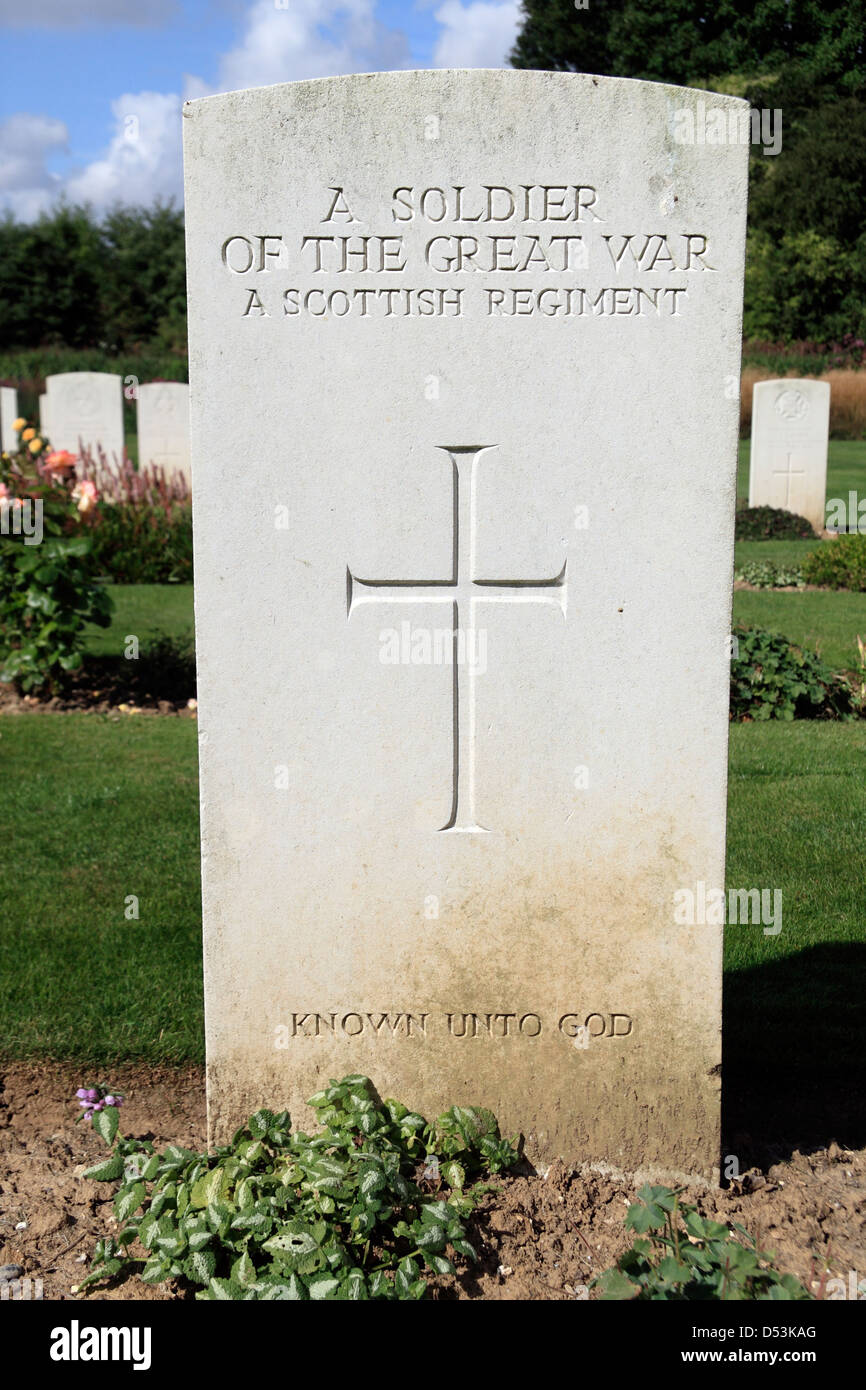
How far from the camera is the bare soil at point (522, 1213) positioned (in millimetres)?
2488

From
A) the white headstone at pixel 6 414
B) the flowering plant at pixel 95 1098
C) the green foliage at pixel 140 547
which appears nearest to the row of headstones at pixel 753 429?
the green foliage at pixel 140 547

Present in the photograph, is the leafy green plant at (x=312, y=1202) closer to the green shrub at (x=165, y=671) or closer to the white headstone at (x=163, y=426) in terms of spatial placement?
the green shrub at (x=165, y=671)

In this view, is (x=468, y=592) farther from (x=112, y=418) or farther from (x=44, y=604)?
(x=112, y=418)

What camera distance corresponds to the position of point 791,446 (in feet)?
46.6

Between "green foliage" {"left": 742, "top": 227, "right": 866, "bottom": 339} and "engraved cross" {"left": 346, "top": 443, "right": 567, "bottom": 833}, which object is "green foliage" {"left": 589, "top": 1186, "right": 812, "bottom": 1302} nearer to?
"engraved cross" {"left": 346, "top": 443, "right": 567, "bottom": 833}

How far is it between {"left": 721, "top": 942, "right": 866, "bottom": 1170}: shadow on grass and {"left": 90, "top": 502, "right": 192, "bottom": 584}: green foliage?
29.6ft

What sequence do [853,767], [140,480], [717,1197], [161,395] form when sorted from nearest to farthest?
[717,1197] < [853,767] < [140,480] < [161,395]

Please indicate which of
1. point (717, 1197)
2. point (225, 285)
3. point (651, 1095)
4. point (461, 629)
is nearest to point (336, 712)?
point (461, 629)

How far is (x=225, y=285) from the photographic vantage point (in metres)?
2.57

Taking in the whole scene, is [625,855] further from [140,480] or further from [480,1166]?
[140,480]

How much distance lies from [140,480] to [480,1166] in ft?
38.1

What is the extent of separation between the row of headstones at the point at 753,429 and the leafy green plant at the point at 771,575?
2.87 metres

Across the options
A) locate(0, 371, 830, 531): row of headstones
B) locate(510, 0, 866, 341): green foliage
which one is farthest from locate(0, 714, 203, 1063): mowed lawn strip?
locate(510, 0, 866, 341): green foliage

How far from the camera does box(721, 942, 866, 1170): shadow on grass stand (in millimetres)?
3074
